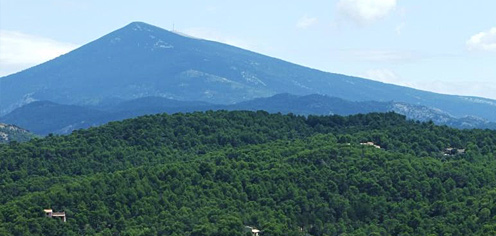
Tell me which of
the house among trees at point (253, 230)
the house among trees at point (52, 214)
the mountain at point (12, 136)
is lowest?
the mountain at point (12, 136)

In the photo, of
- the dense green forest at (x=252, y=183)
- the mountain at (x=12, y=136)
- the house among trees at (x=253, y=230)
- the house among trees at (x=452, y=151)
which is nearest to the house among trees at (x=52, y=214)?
the dense green forest at (x=252, y=183)

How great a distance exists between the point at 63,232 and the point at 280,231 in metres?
14.9

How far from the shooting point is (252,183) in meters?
88.8

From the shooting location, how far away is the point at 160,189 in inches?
3369

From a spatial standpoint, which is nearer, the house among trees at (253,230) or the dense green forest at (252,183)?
the house among trees at (253,230)

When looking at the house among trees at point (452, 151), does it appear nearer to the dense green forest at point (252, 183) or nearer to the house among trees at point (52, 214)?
the dense green forest at point (252, 183)

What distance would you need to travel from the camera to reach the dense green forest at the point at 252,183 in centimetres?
7838

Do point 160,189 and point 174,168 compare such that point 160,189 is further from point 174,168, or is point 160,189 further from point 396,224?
point 396,224

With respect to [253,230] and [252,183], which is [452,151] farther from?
[253,230]

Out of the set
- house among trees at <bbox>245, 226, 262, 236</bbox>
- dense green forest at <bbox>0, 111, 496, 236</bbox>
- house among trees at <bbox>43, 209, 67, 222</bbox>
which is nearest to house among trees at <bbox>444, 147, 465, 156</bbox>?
dense green forest at <bbox>0, 111, 496, 236</bbox>

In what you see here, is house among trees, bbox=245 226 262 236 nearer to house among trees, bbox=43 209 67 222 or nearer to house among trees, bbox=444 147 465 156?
house among trees, bbox=43 209 67 222

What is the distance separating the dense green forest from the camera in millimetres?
78375

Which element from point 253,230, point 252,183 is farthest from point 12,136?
point 253,230

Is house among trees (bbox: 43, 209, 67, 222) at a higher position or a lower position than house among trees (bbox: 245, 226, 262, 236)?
lower
